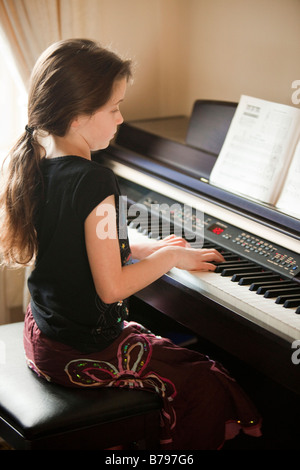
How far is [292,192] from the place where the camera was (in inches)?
69.8

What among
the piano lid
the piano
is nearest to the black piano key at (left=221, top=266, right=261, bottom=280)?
the piano

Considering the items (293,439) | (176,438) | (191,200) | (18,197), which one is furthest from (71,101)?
(293,439)

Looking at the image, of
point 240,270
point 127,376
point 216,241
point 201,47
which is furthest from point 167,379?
point 201,47

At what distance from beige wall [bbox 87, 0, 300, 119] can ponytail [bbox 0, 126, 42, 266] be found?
114cm

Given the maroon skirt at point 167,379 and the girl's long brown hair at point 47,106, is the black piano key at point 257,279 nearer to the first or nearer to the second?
the maroon skirt at point 167,379

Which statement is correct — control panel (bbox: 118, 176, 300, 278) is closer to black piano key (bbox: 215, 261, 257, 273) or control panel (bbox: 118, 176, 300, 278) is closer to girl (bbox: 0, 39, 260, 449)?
black piano key (bbox: 215, 261, 257, 273)

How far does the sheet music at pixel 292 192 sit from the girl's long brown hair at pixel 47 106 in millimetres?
584

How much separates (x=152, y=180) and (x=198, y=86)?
77 centimetres

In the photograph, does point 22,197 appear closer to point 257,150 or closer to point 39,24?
point 257,150

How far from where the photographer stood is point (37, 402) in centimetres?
148

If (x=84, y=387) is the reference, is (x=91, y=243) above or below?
above

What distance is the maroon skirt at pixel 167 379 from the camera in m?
1.54

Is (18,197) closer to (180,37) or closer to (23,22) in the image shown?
(23,22)

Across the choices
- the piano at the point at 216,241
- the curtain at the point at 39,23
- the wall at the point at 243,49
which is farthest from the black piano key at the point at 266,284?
the curtain at the point at 39,23
